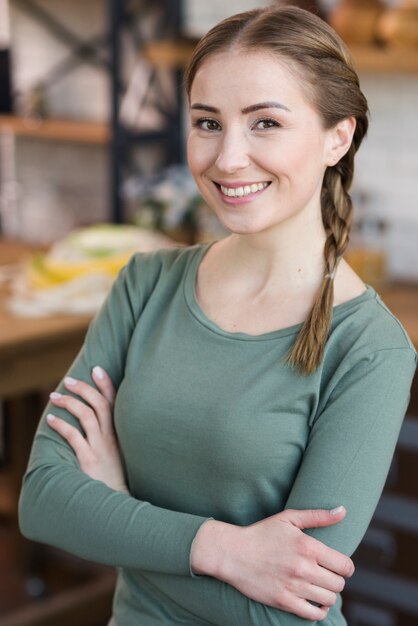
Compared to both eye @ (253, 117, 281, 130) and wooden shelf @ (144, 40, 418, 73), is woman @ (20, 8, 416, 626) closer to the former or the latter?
eye @ (253, 117, 281, 130)

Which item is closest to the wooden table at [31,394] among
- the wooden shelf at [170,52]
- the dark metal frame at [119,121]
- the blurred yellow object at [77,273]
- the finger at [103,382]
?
the blurred yellow object at [77,273]

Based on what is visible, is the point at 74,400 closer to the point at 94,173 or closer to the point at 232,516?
the point at 232,516

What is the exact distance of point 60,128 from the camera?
4367mm

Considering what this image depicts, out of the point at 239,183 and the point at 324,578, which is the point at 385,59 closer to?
the point at 239,183

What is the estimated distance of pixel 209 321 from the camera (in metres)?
1.44

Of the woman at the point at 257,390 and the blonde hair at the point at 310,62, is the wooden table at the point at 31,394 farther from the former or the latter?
the blonde hair at the point at 310,62

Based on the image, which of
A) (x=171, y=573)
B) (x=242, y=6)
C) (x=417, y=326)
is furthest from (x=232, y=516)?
(x=242, y=6)

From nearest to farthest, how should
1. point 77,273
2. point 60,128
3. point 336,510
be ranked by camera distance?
1. point 336,510
2. point 77,273
3. point 60,128

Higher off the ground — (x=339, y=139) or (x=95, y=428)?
(x=339, y=139)

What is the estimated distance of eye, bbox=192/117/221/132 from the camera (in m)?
1.35

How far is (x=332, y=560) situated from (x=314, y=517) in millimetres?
54

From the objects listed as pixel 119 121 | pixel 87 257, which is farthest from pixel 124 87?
pixel 87 257

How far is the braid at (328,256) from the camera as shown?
133 cm

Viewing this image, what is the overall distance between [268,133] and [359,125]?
0.18 meters
